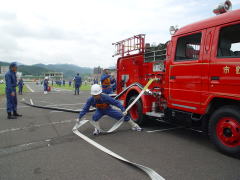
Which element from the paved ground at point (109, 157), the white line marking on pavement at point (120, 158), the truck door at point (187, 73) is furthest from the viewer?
→ the truck door at point (187, 73)

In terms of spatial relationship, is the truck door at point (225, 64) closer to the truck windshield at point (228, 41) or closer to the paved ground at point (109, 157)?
the truck windshield at point (228, 41)

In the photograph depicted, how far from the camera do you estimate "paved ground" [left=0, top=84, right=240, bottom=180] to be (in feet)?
10.2

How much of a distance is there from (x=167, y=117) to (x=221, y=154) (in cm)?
147

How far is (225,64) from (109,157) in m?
2.63

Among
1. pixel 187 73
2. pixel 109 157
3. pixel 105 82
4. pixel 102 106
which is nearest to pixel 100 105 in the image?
pixel 102 106

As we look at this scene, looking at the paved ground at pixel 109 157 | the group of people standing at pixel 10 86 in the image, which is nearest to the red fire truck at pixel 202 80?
the paved ground at pixel 109 157

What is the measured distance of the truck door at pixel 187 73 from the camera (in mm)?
4195

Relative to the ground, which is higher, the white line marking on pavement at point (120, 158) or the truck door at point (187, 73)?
the truck door at point (187, 73)

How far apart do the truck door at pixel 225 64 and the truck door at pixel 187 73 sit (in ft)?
1.04

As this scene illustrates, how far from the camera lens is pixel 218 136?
Answer: 3.84 meters

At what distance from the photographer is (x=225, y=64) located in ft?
11.9

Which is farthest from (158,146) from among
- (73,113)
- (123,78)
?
(73,113)

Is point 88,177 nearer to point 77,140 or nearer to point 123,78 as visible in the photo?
point 77,140

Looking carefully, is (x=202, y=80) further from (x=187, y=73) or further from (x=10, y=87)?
(x=10, y=87)
